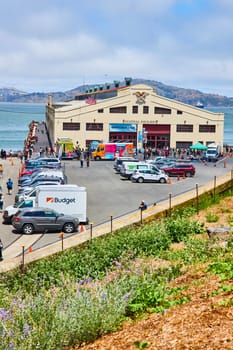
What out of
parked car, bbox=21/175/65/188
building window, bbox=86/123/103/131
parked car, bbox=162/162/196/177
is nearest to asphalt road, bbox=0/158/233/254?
parked car, bbox=162/162/196/177

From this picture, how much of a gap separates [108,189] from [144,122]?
131ft

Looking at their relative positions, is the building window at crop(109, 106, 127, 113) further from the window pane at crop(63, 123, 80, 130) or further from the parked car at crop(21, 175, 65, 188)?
the parked car at crop(21, 175, 65, 188)

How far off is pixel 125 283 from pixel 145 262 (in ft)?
12.4

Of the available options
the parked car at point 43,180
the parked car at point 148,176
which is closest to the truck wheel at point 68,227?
the parked car at point 43,180

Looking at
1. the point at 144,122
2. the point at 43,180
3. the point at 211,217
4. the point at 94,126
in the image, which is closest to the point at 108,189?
the point at 43,180

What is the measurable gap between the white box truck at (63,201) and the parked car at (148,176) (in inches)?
620

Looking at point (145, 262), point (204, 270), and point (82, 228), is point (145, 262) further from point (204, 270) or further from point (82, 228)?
point (82, 228)

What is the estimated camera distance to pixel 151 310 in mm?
9602

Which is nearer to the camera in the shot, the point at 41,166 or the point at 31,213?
the point at 31,213

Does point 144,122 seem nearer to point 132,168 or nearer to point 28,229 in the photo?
point 132,168

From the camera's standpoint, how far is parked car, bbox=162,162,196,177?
49.1 m

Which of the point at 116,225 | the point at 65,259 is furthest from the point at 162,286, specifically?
the point at 116,225

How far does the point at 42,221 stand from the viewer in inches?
1102

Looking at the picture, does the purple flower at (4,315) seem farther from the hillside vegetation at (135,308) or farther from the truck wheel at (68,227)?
the truck wheel at (68,227)
